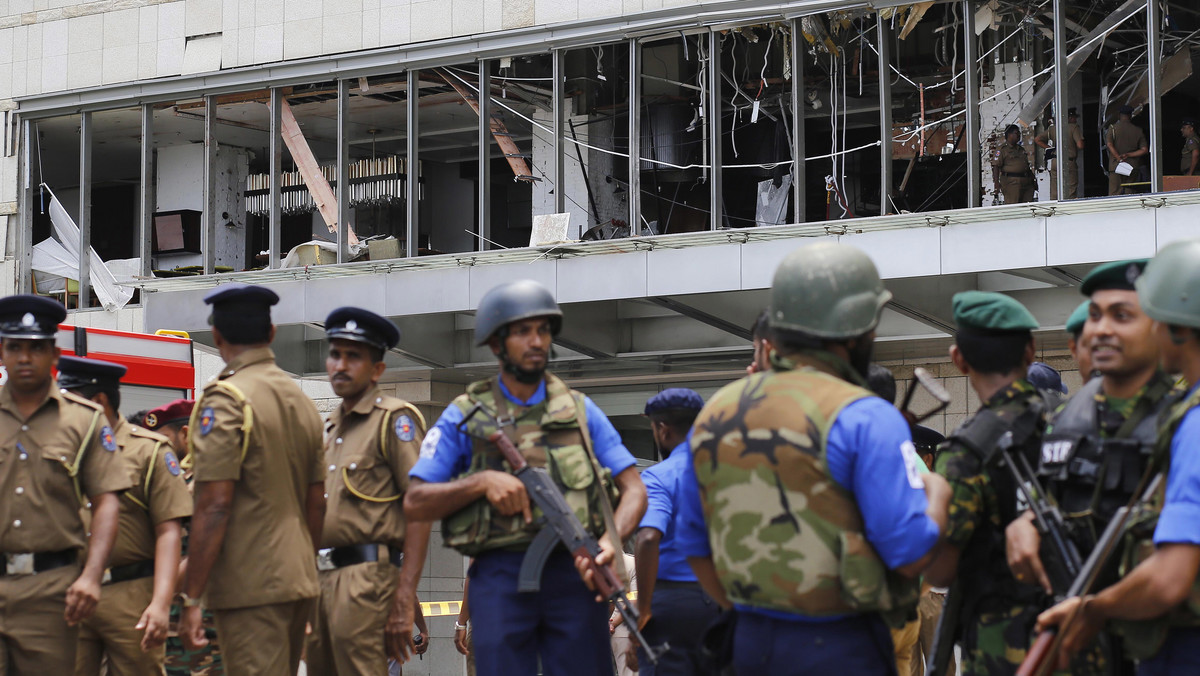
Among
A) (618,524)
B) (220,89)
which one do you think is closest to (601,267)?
(220,89)

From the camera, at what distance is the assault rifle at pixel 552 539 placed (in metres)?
5.14

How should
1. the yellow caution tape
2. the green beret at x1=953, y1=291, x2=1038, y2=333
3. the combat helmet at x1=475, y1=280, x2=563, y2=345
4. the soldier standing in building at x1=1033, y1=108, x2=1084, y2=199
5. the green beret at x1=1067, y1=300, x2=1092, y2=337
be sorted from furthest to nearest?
the soldier standing in building at x1=1033, y1=108, x2=1084, y2=199
the yellow caution tape
the combat helmet at x1=475, y1=280, x2=563, y2=345
the green beret at x1=1067, y1=300, x2=1092, y2=337
the green beret at x1=953, y1=291, x2=1038, y2=333

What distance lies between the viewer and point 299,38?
19219mm

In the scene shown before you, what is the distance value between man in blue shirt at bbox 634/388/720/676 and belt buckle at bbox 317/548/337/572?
1.35m

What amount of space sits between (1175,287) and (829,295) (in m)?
0.92

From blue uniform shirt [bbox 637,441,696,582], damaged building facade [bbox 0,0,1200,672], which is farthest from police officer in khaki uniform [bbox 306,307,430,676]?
damaged building facade [bbox 0,0,1200,672]

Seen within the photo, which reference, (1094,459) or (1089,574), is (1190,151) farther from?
(1089,574)

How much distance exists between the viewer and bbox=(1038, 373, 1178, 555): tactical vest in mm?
4156

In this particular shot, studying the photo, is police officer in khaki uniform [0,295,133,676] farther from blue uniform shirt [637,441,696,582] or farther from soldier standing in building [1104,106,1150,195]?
soldier standing in building [1104,106,1150,195]

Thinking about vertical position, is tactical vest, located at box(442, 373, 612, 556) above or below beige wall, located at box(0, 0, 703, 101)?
below

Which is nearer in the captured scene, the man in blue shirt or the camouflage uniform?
the camouflage uniform

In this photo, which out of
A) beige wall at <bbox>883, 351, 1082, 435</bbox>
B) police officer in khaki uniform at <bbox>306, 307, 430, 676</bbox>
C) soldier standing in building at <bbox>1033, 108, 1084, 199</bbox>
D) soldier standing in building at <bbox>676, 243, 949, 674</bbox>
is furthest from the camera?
soldier standing in building at <bbox>1033, 108, 1084, 199</bbox>

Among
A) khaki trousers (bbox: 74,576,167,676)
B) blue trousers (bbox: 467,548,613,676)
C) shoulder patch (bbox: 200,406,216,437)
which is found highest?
shoulder patch (bbox: 200,406,216,437)

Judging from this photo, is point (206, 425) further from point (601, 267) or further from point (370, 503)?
point (601, 267)
